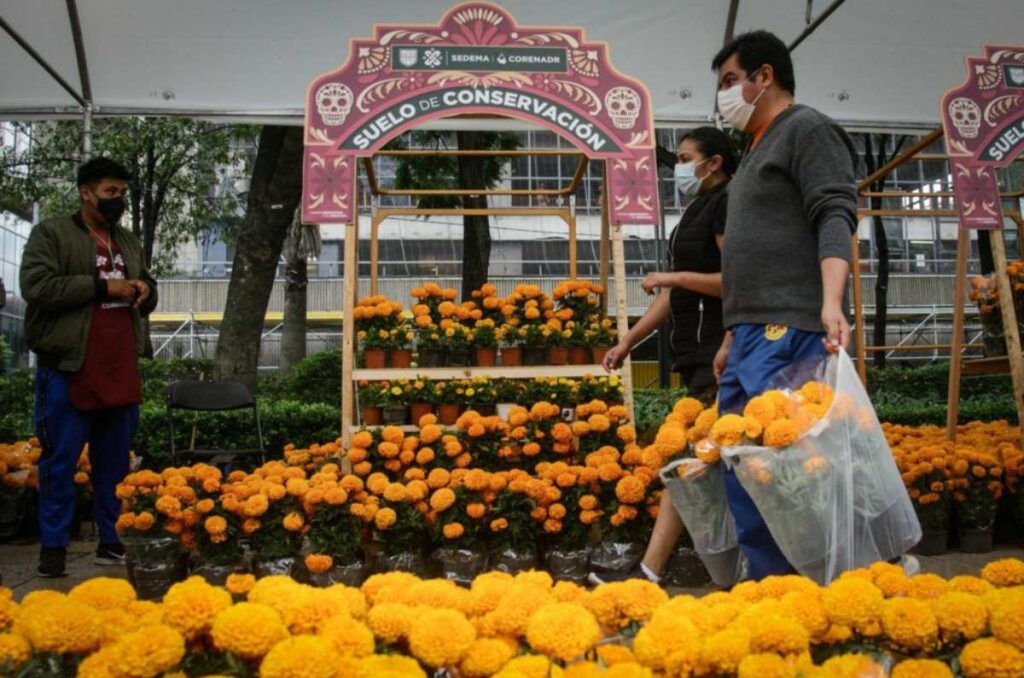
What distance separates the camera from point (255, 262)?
895cm

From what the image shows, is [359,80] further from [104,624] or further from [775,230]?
[104,624]

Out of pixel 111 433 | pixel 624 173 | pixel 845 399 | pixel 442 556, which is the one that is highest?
pixel 624 173

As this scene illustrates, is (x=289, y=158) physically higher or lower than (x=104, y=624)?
higher

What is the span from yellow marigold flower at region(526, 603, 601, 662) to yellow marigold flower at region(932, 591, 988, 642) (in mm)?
621

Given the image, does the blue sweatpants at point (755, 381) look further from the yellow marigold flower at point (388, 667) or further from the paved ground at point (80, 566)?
the paved ground at point (80, 566)

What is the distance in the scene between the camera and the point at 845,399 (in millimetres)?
2258

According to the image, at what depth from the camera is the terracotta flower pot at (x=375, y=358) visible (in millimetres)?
5289

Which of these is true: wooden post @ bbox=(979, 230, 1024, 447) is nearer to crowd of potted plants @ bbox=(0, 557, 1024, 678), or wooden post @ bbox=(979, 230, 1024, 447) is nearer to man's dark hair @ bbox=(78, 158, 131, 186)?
crowd of potted plants @ bbox=(0, 557, 1024, 678)

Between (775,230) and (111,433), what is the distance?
3613mm

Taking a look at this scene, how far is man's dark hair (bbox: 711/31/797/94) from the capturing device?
280cm

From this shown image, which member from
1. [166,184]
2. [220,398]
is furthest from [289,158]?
[166,184]

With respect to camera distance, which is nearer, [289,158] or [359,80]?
[359,80]

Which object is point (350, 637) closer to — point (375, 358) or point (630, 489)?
point (630, 489)

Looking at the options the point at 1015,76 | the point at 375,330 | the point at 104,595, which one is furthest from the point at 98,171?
the point at 1015,76
